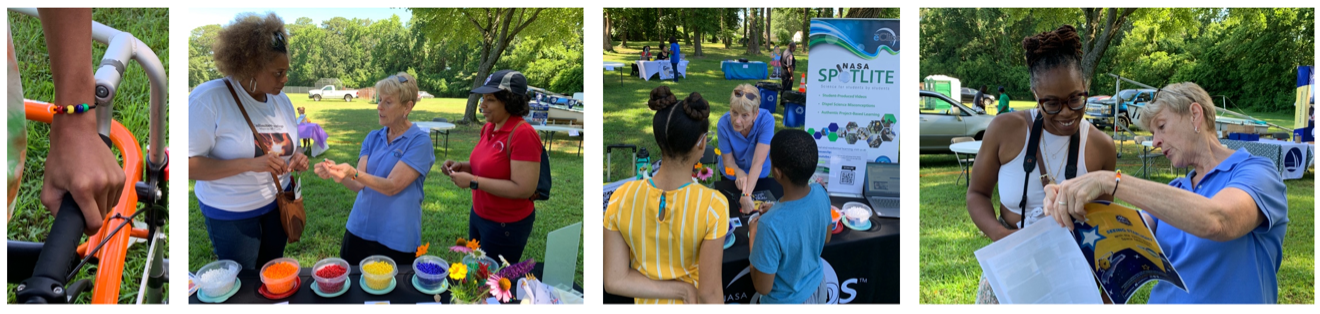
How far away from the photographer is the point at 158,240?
8.61 ft

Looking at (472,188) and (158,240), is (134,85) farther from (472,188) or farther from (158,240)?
(472,188)

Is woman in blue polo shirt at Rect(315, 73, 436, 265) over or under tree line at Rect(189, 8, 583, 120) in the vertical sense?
under

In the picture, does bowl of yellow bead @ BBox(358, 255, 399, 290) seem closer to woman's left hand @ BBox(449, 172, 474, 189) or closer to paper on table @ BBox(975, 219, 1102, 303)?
woman's left hand @ BBox(449, 172, 474, 189)

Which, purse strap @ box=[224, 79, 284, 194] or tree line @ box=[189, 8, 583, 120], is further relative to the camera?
tree line @ box=[189, 8, 583, 120]

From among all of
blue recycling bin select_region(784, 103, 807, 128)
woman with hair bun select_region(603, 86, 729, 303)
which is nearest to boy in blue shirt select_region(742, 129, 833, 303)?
woman with hair bun select_region(603, 86, 729, 303)

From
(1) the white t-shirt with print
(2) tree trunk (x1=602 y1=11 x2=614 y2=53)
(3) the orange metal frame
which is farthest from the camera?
(2) tree trunk (x1=602 y1=11 x2=614 y2=53)

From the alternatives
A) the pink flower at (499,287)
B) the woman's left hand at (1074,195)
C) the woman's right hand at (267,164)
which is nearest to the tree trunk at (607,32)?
the pink flower at (499,287)

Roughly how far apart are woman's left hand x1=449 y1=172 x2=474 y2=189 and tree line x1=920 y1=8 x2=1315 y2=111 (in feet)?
7.38

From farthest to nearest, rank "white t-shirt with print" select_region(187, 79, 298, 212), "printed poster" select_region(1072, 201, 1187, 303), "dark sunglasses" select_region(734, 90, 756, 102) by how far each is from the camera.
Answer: "dark sunglasses" select_region(734, 90, 756, 102) < "white t-shirt with print" select_region(187, 79, 298, 212) < "printed poster" select_region(1072, 201, 1187, 303)

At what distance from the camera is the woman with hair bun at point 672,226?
2.45 m

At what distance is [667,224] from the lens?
8.17ft

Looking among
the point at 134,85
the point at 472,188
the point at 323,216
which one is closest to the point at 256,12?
the point at 323,216

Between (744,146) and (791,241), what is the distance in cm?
66

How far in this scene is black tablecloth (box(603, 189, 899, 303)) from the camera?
282cm
